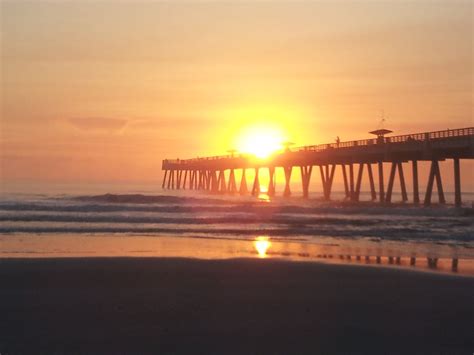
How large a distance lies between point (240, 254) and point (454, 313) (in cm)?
693

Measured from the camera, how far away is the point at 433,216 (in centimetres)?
2922


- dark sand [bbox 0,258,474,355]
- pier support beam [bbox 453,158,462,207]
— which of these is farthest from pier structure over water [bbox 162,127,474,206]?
dark sand [bbox 0,258,474,355]

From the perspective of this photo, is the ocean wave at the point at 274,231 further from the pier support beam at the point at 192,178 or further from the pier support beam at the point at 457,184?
the pier support beam at the point at 192,178

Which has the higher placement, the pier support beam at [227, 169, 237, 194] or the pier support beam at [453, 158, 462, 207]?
the pier support beam at [227, 169, 237, 194]

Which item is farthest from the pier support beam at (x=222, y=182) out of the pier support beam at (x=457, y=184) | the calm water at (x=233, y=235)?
the pier support beam at (x=457, y=184)

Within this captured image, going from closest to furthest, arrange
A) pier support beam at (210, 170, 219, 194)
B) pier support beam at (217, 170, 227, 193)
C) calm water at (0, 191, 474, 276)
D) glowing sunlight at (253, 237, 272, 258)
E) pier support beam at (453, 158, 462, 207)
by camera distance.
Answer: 1. glowing sunlight at (253, 237, 272, 258)
2. calm water at (0, 191, 474, 276)
3. pier support beam at (453, 158, 462, 207)
4. pier support beam at (217, 170, 227, 193)
5. pier support beam at (210, 170, 219, 194)

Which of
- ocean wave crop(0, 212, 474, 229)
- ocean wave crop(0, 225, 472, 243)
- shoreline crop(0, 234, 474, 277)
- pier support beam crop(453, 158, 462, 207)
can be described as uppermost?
pier support beam crop(453, 158, 462, 207)

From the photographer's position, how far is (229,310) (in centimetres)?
777

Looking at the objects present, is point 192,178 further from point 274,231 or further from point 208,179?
point 274,231

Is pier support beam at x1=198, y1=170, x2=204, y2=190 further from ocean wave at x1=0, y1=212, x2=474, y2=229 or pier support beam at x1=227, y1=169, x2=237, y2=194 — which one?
ocean wave at x1=0, y1=212, x2=474, y2=229

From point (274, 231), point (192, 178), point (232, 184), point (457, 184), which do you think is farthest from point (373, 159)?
point (192, 178)

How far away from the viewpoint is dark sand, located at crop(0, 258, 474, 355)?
20.6 feet

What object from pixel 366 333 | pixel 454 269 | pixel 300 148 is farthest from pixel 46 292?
pixel 300 148

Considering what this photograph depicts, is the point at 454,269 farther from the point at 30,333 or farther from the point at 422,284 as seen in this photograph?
the point at 30,333
